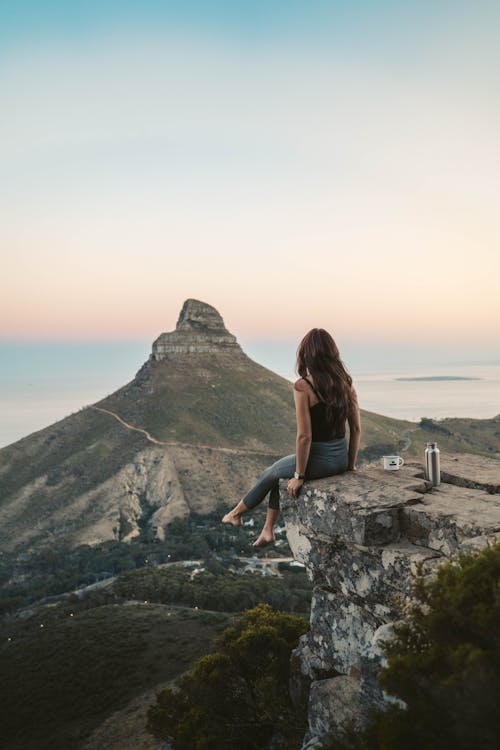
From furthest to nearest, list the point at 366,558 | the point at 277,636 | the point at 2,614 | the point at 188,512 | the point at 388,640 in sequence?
the point at 188,512 → the point at 2,614 → the point at 277,636 → the point at 366,558 → the point at 388,640

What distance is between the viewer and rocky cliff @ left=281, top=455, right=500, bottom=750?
19.1 feet

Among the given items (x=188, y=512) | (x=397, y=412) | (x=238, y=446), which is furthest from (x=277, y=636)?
(x=397, y=412)

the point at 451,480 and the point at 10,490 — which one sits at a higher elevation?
the point at 451,480

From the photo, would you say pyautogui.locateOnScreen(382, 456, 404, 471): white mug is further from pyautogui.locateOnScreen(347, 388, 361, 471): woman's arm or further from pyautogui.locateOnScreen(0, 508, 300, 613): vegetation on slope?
pyautogui.locateOnScreen(0, 508, 300, 613): vegetation on slope

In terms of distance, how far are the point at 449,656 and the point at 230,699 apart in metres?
8.35

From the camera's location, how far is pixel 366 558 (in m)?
6.39

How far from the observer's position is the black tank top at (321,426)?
7.18 metres

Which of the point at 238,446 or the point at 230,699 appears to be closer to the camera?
the point at 230,699

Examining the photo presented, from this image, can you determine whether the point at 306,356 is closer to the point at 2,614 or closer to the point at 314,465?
the point at 314,465

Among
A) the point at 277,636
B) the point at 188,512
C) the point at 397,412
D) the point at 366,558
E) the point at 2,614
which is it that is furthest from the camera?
the point at 397,412

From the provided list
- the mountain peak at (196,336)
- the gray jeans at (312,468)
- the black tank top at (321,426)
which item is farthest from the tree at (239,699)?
the mountain peak at (196,336)

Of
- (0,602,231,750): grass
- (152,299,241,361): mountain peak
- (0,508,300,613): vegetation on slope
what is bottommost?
(0,508,300,613): vegetation on slope

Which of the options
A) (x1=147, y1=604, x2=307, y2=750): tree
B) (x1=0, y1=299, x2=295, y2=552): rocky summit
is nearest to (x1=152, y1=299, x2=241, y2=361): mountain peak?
(x1=0, y1=299, x2=295, y2=552): rocky summit

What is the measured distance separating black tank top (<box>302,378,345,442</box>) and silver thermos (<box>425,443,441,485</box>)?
1.24 meters
